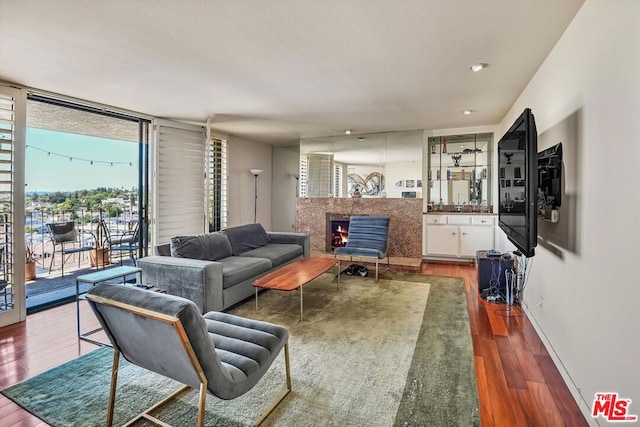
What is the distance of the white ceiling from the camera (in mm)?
2006

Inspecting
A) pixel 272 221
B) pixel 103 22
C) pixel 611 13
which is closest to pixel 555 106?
pixel 611 13

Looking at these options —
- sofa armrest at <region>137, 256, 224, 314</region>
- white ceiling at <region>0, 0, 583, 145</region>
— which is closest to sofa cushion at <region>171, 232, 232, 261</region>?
sofa armrest at <region>137, 256, 224, 314</region>

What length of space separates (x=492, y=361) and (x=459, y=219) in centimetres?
368

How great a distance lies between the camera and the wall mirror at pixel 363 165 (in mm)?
5988

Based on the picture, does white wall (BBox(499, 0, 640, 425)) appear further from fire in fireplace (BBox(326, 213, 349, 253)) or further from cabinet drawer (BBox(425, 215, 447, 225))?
fire in fireplace (BBox(326, 213, 349, 253))

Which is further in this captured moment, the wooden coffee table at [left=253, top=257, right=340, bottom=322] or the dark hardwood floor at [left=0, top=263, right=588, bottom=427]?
the wooden coffee table at [left=253, top=257, right=340, bottom=322]

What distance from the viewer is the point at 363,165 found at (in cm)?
633

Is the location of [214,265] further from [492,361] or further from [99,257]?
[99,257]

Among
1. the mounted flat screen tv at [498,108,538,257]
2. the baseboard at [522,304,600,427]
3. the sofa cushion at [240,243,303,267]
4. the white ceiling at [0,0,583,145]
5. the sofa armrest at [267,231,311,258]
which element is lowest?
the baseboard at [522,304,600,427]

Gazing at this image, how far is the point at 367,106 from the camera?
4211 millimetres

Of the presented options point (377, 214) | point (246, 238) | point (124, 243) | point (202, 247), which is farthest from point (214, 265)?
point (377, 214)

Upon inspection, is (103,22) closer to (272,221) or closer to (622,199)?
(622,199)

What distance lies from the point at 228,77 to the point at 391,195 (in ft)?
12.6

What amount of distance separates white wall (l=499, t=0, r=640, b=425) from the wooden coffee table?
6.85ft
